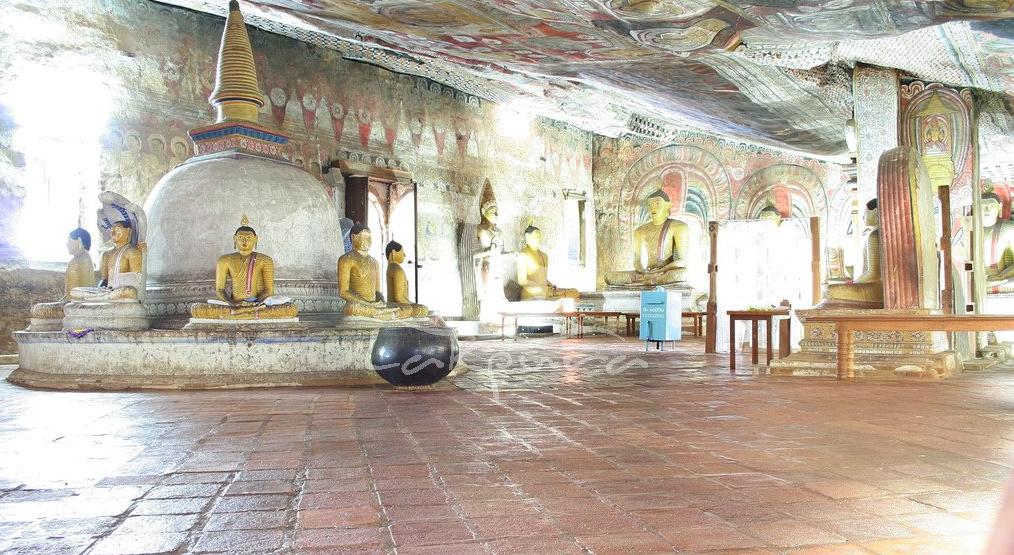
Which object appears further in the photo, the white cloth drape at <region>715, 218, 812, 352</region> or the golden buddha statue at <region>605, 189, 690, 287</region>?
the golden buddha statue at <region>605, 189, 690, 287</region>

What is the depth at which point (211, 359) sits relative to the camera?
6742 mm

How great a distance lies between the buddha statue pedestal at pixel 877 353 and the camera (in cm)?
704

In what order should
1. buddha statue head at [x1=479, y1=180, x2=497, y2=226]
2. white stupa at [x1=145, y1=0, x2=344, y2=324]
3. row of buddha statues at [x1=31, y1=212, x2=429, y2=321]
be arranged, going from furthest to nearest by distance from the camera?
1. buddha statue head at [x1=479, y1=180, x2=497, y2=226]
2. white stupa at [x1=145, y1=0, x2=344, y2=324]
3. row of buddha statues at [x1=31, y1=212, x2=429, y2=321]

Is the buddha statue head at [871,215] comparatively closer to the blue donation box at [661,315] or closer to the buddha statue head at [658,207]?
the blue donation box at [661,315]

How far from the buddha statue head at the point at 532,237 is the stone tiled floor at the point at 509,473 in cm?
1241

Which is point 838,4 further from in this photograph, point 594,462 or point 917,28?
point 594,462

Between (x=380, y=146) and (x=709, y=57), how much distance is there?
23.8ft

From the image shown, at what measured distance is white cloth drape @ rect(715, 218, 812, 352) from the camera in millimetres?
16344

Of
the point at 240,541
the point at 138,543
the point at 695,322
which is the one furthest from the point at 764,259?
the point at 138,543

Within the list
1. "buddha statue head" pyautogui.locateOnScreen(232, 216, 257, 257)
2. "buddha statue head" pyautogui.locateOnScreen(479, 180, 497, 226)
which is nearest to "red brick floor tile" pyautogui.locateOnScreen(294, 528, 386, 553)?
"buddha statue head" pyautogui.locateOnScreen(232, 216, 257, 257)

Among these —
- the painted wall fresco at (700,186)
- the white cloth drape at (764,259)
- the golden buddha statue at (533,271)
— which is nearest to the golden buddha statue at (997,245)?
the white cloth drape at (764,259)

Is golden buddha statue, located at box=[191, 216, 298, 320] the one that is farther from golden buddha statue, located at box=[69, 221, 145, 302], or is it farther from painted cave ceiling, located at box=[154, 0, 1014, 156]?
painted cave ceiling, located at box=[154, 0, 1014, 156]

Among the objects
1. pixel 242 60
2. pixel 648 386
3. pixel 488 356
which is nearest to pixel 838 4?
pixel 648 386

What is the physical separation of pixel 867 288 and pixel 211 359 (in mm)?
6066
